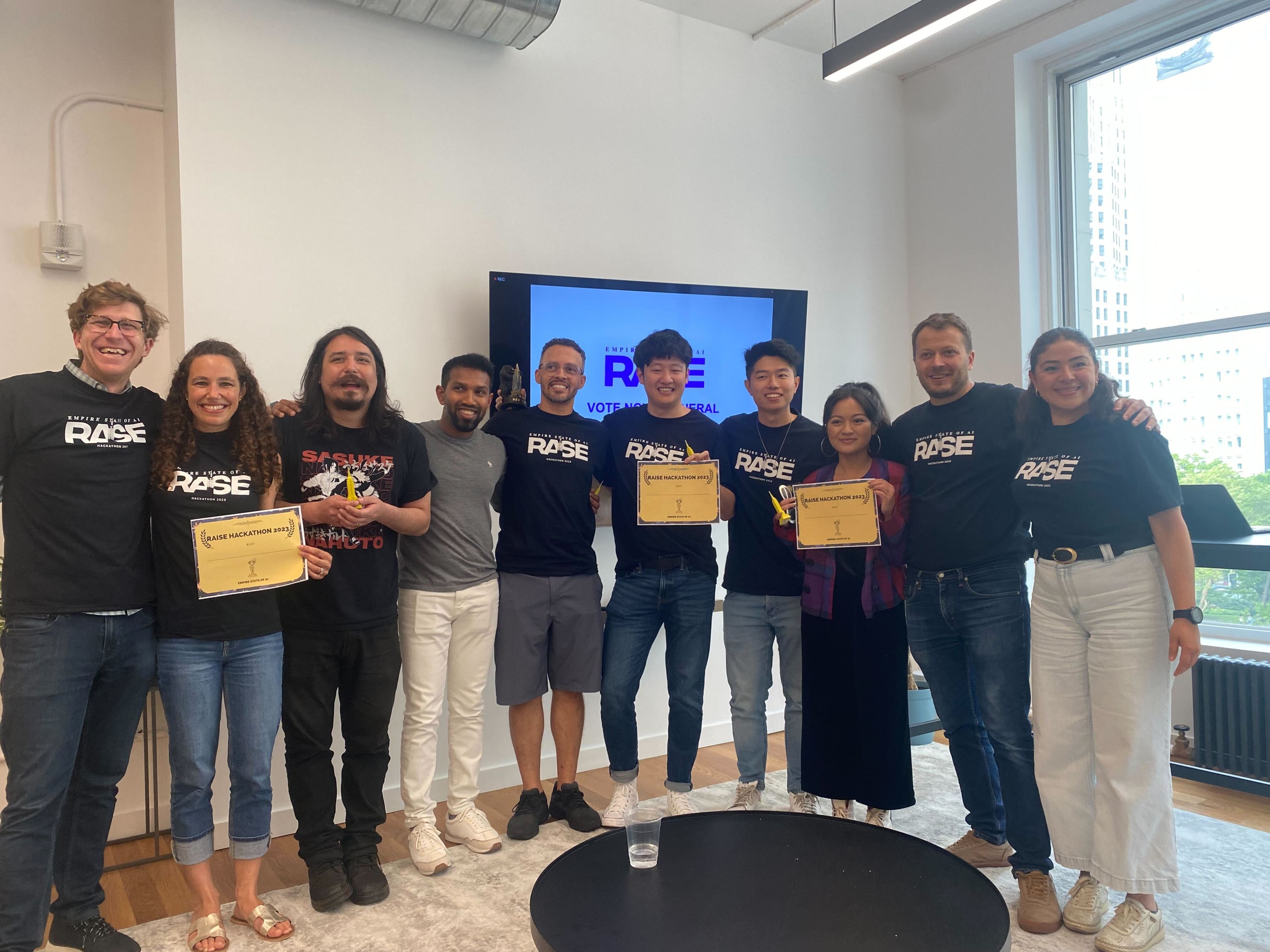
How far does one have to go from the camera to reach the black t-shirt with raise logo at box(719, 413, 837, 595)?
9.23 ft

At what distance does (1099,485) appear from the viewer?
2154 mm

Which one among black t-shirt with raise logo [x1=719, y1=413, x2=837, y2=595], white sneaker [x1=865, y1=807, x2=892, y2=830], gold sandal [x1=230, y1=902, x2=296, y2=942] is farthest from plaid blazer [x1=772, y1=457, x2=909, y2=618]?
gold sandal [x1=230, y1=902, x2=296, y2=942]

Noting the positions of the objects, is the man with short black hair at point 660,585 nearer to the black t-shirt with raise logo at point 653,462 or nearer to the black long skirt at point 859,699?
the black t-shirt with raise logo at point 653,462

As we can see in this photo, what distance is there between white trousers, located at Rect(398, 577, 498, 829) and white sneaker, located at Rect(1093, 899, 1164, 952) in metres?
1.84

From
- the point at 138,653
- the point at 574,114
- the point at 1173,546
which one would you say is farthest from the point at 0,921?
the point at 574,114

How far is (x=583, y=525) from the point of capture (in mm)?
2949

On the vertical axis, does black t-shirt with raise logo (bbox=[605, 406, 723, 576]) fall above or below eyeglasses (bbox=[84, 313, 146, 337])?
below

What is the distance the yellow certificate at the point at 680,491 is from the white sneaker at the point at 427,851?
1.19 metres

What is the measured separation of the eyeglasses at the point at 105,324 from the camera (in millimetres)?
1999

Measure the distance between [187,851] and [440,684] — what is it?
810mm

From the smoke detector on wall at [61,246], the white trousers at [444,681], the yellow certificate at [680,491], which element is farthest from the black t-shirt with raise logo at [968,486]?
the smoke detector on wall at [61,246]

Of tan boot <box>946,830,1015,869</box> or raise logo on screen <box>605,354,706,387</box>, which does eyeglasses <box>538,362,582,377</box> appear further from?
tan boot <box>946,830,1015,869</box>

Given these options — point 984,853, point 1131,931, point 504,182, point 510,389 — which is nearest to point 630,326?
point 510,389

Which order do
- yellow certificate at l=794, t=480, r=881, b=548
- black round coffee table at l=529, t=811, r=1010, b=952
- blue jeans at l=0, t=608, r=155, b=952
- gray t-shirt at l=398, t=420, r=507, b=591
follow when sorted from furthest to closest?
gray t-shirt at l=398, t=420, r=507, b=591
yellow certificate at l=794, t=480, r=881, b=548
blue jeans at l=0, t=608, r=155, b=952
black round coffee table at l=529, t=811, r=1010, b=952
